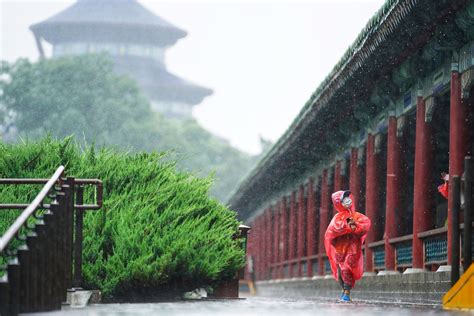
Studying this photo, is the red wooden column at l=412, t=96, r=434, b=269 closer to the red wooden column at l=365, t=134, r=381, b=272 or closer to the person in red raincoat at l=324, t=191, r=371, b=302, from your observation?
the person in red raincoat at l=324, t=191, r=371, b=302

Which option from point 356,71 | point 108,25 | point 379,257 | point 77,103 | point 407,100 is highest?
point 108,25

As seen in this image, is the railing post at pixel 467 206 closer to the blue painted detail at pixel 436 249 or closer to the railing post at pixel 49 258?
the railing post at pixel 49 258

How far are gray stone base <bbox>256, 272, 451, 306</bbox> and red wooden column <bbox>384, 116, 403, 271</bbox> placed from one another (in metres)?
0.44

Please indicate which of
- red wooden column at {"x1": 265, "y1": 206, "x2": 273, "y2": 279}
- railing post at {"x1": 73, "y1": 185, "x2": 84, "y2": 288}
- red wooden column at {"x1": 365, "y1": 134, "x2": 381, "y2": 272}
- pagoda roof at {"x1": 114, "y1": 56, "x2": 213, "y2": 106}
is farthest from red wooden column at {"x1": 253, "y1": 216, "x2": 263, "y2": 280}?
pagoda roof at {"x1": 114, "y1": 56, "x2": 213, "y2": 106}

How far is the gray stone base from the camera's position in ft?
56.6

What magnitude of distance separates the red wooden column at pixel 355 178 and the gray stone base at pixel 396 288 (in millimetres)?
1786

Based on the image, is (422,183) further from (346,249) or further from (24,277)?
(24,277)

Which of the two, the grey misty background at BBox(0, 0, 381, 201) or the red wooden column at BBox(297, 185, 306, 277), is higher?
the grey misty background at BBox(0, 0, 381, 201)

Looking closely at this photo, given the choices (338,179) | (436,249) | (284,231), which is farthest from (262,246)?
(436,249)

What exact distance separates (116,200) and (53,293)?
4.18m

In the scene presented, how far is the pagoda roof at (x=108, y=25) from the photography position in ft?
358

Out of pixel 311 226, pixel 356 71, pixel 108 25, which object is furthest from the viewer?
pixel 108 25

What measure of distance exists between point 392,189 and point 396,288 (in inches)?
87.4

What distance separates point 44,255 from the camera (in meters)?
10.9
